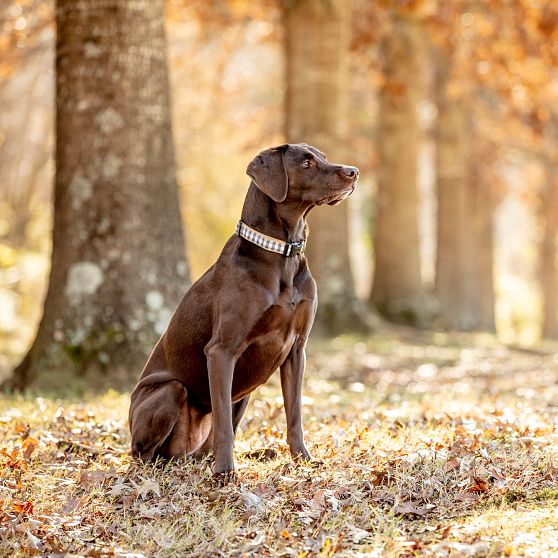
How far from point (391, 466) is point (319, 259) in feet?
29.2

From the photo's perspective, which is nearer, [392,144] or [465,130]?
[392,144]

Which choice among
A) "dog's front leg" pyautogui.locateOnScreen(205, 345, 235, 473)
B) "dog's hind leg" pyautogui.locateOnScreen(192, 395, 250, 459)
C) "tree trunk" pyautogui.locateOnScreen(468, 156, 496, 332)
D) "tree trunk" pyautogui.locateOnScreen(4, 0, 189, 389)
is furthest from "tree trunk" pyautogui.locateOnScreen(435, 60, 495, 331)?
"dog's front leg" pyautogui.locateOnScreen(205, 345, 235, 473)

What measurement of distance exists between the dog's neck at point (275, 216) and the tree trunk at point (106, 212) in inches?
129

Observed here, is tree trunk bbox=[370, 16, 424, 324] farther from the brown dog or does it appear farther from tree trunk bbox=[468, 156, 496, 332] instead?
the brown dog

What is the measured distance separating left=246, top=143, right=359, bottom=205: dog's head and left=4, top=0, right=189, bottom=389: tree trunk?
136 inches

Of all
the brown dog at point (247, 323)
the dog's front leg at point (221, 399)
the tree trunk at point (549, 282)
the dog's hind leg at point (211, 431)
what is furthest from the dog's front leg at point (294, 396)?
the tree trunk at point (549, 282)

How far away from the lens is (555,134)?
81.7 ft

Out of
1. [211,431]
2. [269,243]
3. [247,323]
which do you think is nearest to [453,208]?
[211,431]

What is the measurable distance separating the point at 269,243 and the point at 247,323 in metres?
0.48

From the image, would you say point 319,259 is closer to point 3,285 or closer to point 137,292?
point 137,292

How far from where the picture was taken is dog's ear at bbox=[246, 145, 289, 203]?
209 inches

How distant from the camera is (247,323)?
516cm

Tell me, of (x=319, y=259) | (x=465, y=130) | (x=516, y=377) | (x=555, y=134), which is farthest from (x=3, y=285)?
(x=555, y=134)

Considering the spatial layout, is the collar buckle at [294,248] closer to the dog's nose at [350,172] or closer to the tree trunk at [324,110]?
the dog's nose at [350,172]
